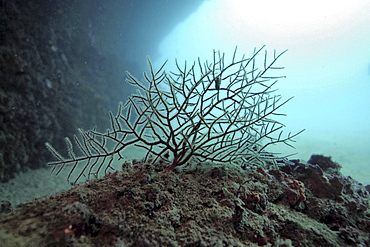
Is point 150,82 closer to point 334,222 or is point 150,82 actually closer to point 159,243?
point 159,243

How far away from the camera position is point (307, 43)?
115 m

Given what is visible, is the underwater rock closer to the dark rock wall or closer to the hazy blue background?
the dark rock wall

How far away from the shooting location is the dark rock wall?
694cm

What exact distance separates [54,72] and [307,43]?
472 feet

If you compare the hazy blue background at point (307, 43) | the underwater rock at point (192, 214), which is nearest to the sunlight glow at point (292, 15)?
the hazy blue background at point (307, 43)

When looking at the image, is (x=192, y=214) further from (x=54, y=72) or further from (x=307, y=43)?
(x=307, y=43)

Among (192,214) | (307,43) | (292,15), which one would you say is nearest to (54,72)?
(192,214)

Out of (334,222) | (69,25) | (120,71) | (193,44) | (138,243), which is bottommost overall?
(138,243)

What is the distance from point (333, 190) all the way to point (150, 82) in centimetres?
268

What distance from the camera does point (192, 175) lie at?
223 centimetres

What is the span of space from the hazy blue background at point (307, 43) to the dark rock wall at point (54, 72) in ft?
230

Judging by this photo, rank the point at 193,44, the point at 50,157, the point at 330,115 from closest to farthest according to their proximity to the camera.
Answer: the point at 50,157, the point at 330,115, the point at 193,44

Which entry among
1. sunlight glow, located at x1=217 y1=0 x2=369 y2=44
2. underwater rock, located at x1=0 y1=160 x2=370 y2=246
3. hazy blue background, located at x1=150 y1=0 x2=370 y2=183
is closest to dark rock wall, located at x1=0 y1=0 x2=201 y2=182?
underwater rock, located at x1=0 y1=160 x2=370 y2=246

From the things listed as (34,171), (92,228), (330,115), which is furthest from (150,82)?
(330,115)
